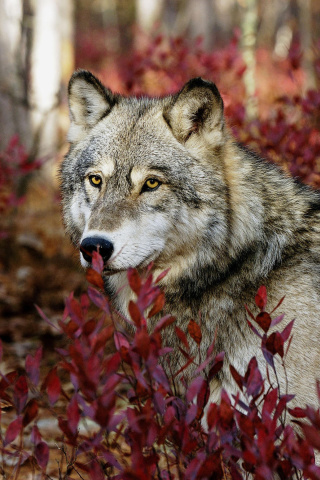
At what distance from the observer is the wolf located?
281 cm

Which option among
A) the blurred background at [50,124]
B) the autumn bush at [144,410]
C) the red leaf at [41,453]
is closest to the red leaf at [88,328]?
the autumn bush at [144,410]

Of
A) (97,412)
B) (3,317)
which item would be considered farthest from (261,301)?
(3,317)

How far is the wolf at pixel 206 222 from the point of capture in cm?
281

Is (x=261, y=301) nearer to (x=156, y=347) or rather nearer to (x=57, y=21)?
(x=156, y=347)

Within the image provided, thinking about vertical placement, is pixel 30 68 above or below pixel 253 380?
above

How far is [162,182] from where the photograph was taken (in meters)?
3.07

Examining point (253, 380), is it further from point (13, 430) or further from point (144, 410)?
point (13, 430)

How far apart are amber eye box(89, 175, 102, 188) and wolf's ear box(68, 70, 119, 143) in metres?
0.54

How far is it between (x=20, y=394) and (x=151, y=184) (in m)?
1.61

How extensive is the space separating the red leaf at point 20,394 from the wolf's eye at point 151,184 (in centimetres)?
152

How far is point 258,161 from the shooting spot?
3.34 meters

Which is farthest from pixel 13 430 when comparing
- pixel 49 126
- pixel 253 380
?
pixel 49 126

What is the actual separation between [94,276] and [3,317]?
14.9 ft

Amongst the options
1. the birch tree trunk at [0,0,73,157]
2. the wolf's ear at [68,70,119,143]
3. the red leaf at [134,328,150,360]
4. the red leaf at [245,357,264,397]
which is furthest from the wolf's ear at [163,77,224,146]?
the birch tree trunk at [0,0,73,157]
